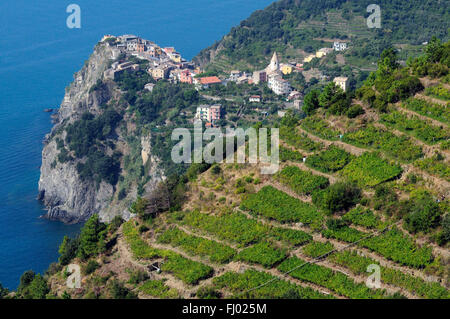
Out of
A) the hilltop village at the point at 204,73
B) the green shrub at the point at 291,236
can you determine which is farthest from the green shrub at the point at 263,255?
the hilltop village at the point at 204,73

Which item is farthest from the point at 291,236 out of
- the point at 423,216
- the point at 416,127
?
the point at 416,127

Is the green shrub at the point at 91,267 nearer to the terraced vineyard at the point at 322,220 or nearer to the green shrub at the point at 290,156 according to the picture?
the terraced vineyard at the point at 322,220

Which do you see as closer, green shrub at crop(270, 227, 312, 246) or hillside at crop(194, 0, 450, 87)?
green shrub at crop(270, 227, 312, 246)

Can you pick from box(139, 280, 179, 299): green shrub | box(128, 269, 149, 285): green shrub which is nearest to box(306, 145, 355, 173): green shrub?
box(139, 280, 179, 299): green shrub

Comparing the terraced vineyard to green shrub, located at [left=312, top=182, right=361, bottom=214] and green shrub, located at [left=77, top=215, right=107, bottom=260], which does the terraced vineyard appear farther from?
green shrub, located at [left=77, top=215, right=107, bottom=260]

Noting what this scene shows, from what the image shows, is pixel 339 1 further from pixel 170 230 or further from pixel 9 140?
pixel 170 230

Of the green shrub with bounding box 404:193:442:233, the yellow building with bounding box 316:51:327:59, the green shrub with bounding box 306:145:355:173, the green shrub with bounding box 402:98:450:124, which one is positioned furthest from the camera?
the yellow building with bounding box 316:51:327:59

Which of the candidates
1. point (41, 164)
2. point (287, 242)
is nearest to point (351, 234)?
point (287, 242)

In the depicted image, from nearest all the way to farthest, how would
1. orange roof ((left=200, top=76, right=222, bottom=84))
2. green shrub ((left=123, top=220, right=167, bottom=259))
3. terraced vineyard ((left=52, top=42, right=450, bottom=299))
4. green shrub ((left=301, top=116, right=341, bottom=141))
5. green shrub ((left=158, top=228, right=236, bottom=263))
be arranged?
terraced vineyard ((left=52, top=42, right=450, bottom=299)), green shrub ((left=158, top=228, right=236, bottom=263)), green shrub ((left=123, top=220, right=167, bottom=259)), green shrub ((left=301, top=116, right=341, bottom=141)), orange roof ((left=200, top=76, right=222, bottom=84))
